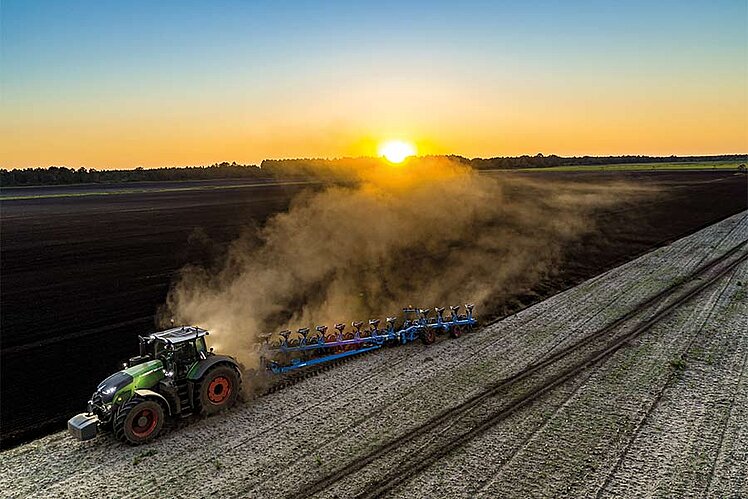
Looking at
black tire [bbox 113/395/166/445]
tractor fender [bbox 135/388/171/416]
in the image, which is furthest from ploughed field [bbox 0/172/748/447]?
tractor fender [bbox 135/388/171/416]

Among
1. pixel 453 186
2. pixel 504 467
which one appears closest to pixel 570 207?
pixel 453 186

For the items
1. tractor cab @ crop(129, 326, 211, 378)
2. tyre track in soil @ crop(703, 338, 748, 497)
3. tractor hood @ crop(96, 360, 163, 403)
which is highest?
tractor cab @ crop(129, 326, 211, 378)

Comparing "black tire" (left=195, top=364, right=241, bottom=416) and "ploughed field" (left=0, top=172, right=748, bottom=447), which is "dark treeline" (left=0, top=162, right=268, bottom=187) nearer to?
"ploughed field" (left=0, top=172, right=748, bottom=447)

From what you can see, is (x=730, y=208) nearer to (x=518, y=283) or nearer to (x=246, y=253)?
(x=518, y=283)

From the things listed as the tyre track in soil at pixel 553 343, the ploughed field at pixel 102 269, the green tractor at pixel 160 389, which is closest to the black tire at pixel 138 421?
the green tractor at pixel 160 389

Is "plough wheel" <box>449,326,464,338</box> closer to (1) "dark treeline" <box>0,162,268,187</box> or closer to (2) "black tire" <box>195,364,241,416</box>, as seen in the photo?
(2) "black tire" <box>195,364,241,416</box>

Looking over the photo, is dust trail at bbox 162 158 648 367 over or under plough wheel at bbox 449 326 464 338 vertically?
over

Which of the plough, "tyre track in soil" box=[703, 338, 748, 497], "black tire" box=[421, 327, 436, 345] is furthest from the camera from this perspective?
"black tire" box=[421, 327, 436, 345]

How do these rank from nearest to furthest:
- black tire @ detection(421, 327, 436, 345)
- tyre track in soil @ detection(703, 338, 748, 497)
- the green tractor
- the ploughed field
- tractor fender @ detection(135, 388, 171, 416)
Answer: tyre track in soil @ detection(703, 338, 748, 497) → the green tractor → tractor fender @ detection(135, 388, 171, 416) → the ploughed field → black tire @ detection(421, 327, 436, 345)

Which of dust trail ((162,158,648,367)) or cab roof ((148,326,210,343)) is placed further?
dust trail ((162,158,648,367))
